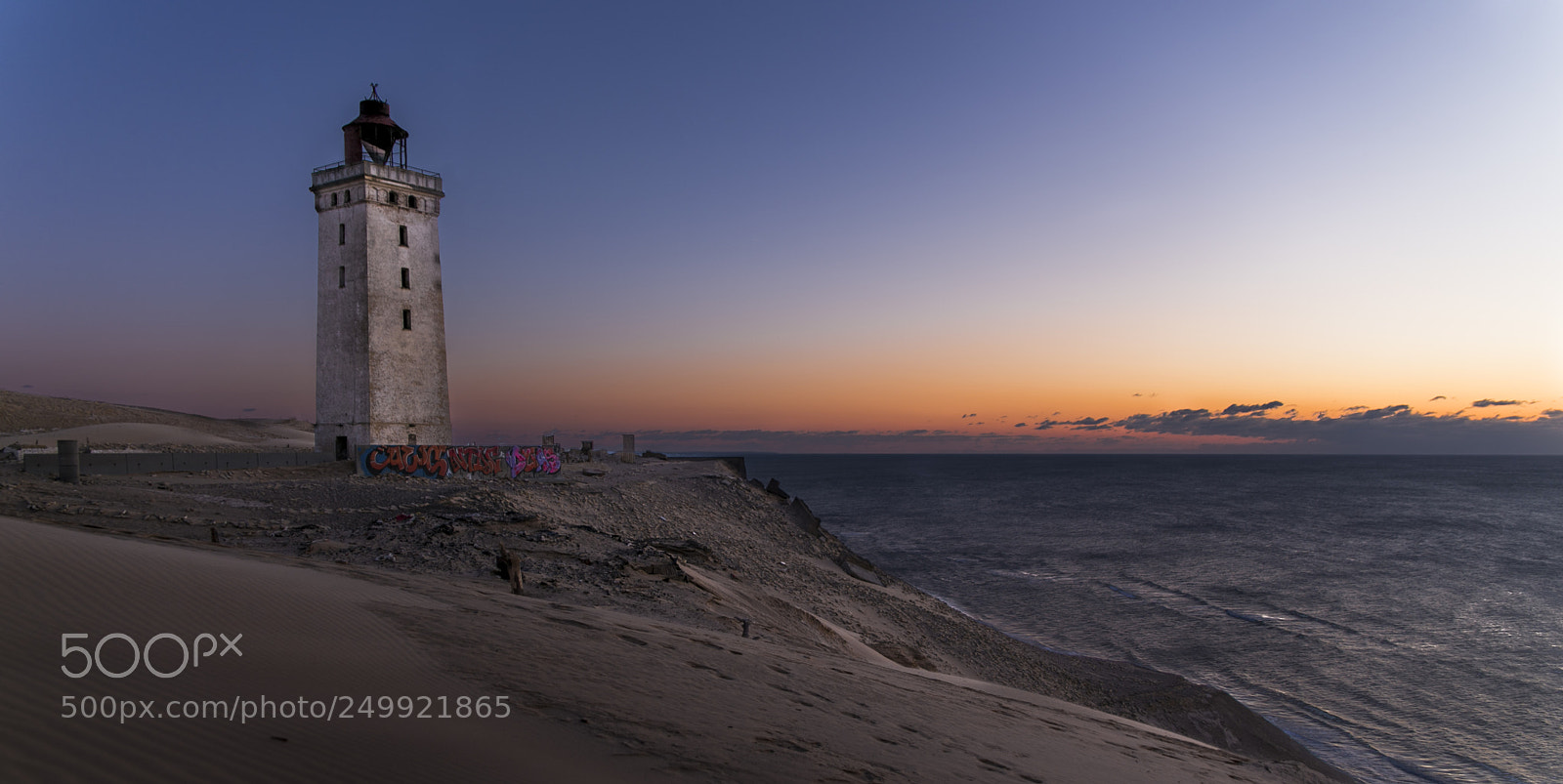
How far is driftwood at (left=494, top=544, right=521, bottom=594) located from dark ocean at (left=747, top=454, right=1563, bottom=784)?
15.7 meters

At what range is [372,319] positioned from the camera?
3531cm

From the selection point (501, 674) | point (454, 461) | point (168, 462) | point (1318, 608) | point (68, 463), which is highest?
point (68, 463)

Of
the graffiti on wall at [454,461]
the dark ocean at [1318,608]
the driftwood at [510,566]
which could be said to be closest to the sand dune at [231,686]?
the driftwood at [510,566]

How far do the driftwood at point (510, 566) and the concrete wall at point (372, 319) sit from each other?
24.6 meters

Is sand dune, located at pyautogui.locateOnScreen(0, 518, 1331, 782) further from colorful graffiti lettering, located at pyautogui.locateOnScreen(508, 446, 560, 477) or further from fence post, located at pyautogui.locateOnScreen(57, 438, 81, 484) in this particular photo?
colorful graffiti lettering, located at pyautogui.locateOnScreen(508, 446, 560, 477)

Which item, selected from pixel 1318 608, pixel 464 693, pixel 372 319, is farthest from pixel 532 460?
pixel 1318 608

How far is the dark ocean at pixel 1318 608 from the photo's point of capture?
16.3 metres

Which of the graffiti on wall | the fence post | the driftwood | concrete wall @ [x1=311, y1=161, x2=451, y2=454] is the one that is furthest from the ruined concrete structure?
the driftwood

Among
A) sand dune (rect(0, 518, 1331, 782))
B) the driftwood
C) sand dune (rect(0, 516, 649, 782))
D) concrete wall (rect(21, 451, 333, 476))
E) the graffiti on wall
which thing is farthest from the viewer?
the graffiti on wall

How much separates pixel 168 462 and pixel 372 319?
1093 centimetres

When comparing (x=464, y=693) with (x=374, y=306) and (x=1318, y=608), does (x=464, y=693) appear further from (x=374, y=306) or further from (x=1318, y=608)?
(x=374, y=306)

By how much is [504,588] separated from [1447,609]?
33.8 m

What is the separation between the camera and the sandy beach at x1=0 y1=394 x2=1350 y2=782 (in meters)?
4.64

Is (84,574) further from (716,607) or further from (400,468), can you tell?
(400,468)
